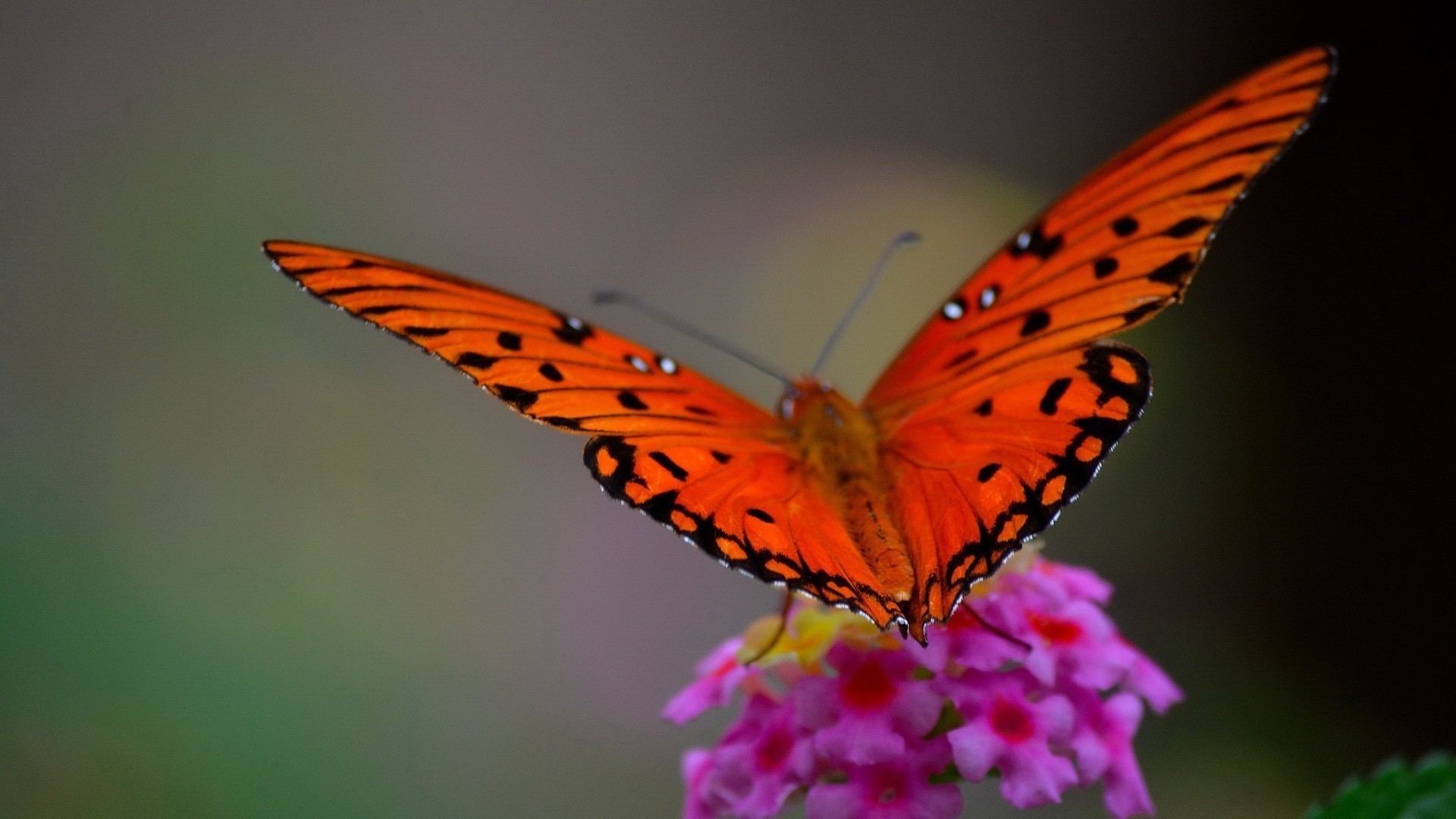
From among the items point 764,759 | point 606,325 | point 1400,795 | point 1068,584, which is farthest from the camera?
point 606,325

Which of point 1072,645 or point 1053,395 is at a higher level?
point 1053,395

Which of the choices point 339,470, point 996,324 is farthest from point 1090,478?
point 339,470

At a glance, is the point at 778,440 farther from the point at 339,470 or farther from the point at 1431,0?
the point at 1431,0

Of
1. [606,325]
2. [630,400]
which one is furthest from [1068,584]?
[606,325]

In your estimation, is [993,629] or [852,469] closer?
[993,629]

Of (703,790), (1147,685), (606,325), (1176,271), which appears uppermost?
(606,325)

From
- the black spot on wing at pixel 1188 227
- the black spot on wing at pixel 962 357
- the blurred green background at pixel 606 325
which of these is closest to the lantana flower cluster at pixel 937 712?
the black spot on wing at pixel 962 357

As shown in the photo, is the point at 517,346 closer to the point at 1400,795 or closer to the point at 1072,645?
the point at 1072,645
